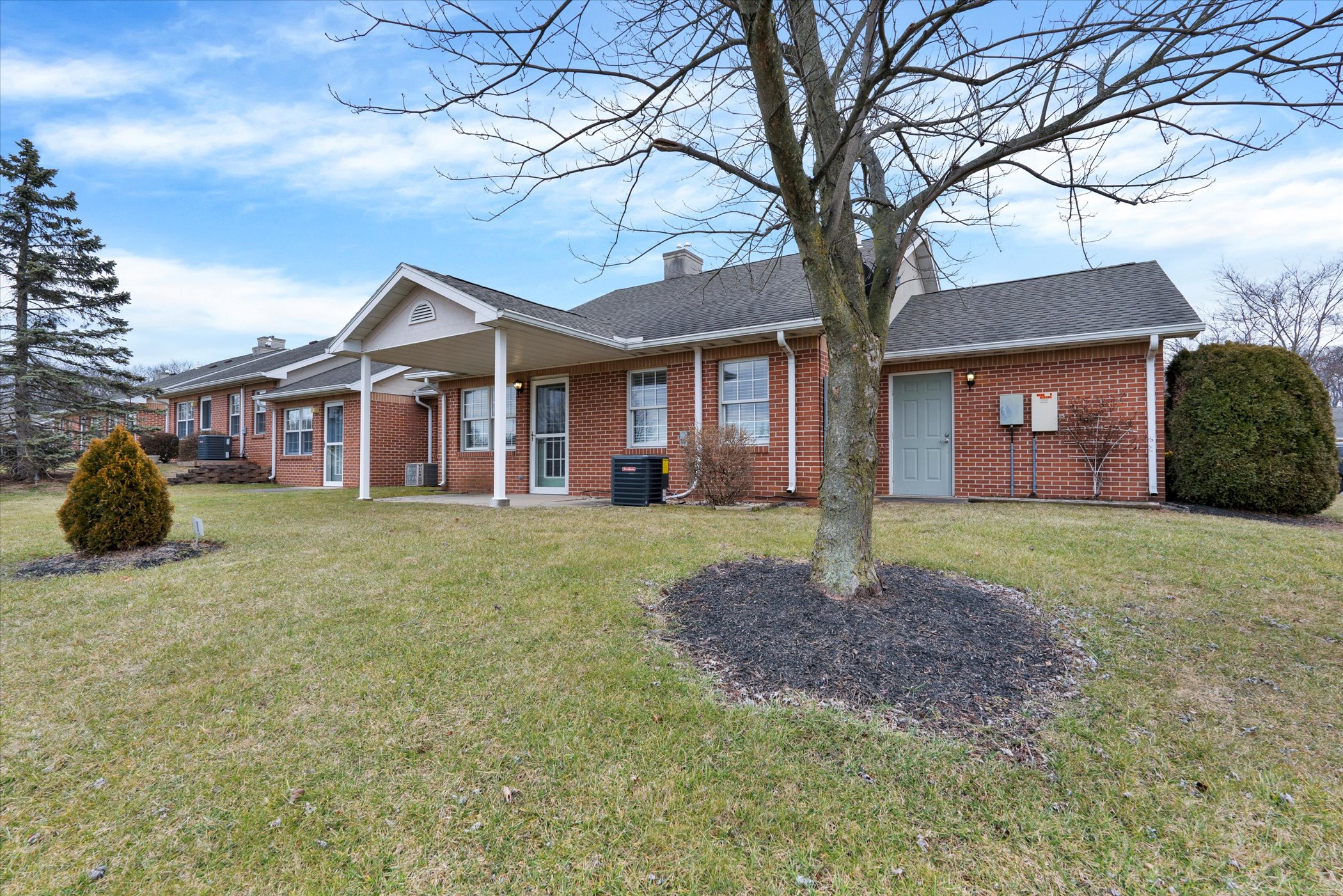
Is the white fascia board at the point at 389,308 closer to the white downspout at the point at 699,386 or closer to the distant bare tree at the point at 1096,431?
the white downspout at the point at 699,386

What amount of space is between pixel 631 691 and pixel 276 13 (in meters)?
6.79

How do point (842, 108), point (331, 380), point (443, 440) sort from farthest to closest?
point (331, 380) → point (443, 440) → point (842, 108)

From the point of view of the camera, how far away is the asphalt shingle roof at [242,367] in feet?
65.8

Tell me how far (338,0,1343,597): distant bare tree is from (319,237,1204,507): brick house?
12.2ft

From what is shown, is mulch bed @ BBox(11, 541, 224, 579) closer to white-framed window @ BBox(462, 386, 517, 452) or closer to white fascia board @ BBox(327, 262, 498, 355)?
white fascia board @ BBox(327, 262, 498, 355)

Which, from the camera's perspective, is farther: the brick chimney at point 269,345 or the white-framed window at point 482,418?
the brick chimney at point 269,345

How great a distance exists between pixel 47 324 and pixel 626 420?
17.2 m

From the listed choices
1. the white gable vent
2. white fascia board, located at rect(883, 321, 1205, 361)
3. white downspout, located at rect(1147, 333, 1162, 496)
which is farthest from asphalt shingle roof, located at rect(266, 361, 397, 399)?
white downspout, located at rect(1147, 333, 1162, 496)

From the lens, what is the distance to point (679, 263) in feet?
47.9

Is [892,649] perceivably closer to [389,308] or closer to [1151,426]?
[1151,426]

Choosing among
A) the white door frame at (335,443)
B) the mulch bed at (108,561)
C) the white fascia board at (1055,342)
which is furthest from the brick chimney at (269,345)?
the white fascia board at (1055,342)

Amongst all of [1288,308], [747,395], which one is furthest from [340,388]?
[1288,308]

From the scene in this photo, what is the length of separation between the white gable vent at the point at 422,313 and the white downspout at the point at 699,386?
4.47m

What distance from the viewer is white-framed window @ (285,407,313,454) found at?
17.5m
